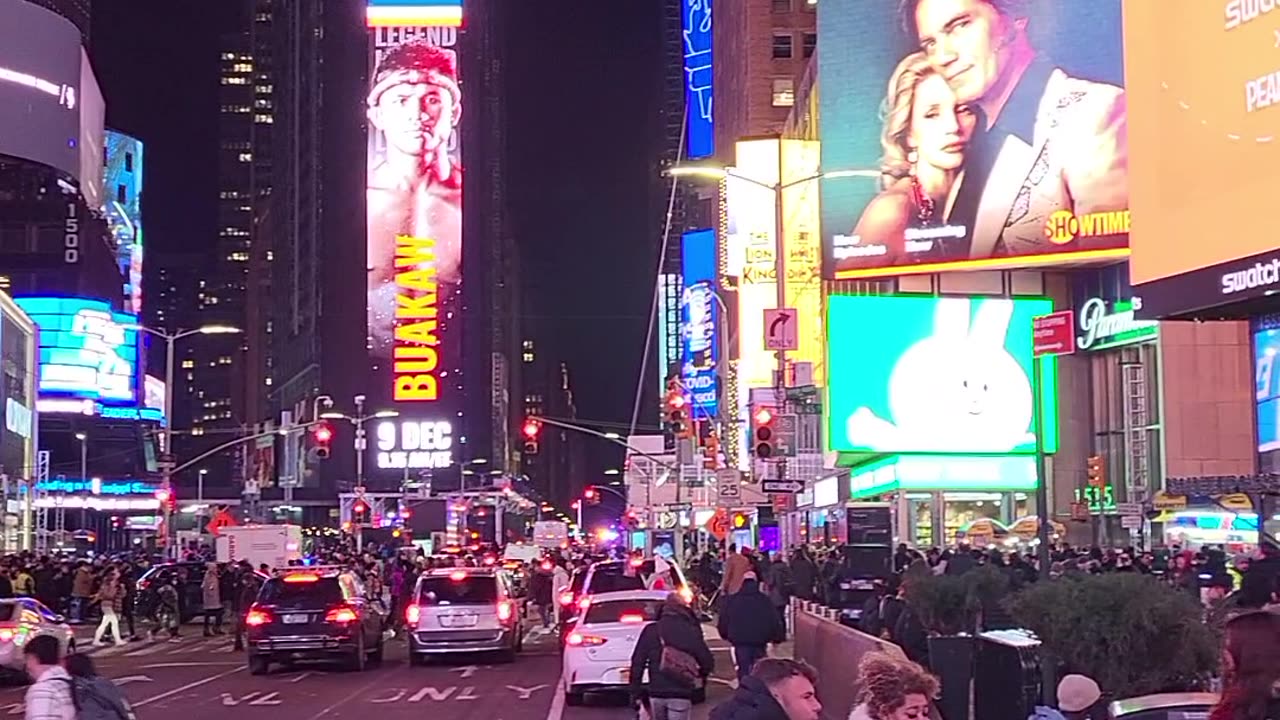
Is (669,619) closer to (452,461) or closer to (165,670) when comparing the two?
(165,670)

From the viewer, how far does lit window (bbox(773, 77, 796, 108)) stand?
10018cm

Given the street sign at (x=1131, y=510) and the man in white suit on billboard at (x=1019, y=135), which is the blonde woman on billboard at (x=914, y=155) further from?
the street sign at (x=1131, y=510)

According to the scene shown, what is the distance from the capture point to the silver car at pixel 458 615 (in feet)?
97.1

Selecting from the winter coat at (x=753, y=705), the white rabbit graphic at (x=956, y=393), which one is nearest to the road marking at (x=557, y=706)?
the winter coat at (x=753, y=705)

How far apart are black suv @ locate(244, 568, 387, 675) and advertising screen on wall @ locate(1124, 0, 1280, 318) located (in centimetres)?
1367

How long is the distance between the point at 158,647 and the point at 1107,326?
112 feet

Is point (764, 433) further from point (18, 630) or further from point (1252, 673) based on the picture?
point (1252, 673)

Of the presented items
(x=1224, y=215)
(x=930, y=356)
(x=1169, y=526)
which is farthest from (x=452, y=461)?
(x=1224, y=215)

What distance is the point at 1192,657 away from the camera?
11789 mm

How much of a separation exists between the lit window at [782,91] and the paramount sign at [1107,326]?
135 ft

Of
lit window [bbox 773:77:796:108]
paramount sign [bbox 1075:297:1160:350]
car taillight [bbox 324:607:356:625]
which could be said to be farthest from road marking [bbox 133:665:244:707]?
lit window [bbox 773:77:796:108]

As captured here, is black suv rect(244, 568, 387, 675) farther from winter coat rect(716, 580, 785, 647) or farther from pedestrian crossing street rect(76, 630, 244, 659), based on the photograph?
winter coat rect(716, 580, 785, 647)

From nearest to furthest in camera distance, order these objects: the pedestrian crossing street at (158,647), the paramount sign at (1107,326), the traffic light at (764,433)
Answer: the traffic light at (764,433) → the pedestrian crossing street at (158,647) → the paramount sign at (1107,326)

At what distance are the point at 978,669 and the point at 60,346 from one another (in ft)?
374
